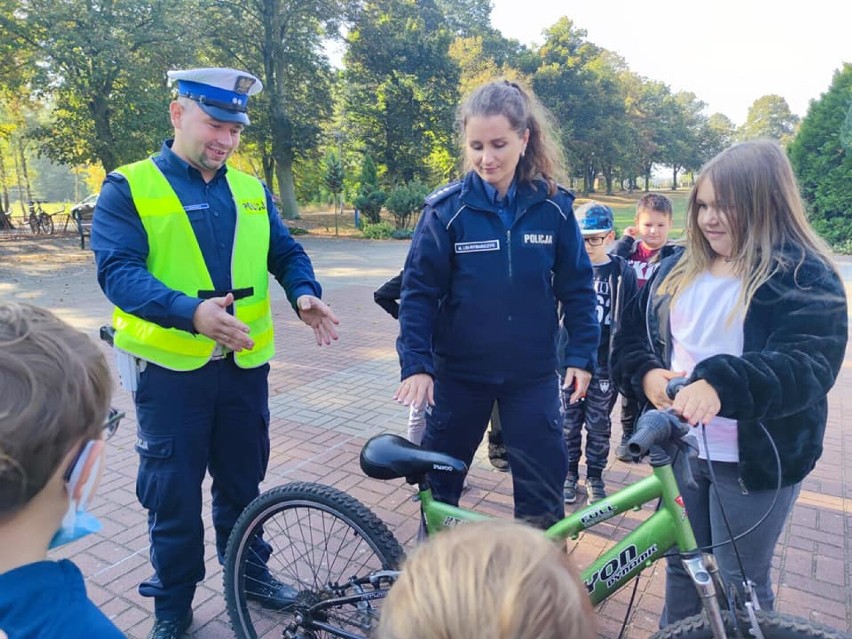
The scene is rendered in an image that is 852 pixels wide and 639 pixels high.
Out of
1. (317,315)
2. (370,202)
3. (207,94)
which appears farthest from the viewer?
(370,202)

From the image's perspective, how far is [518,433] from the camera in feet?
7.66

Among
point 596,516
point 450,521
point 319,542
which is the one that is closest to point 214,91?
point 450,521

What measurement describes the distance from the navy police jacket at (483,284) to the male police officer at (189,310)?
49 cm

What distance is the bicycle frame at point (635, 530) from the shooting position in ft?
5.67

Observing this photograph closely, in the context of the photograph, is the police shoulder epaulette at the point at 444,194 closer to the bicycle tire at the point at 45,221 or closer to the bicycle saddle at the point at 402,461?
the bicycle saddle at the point at 402,461

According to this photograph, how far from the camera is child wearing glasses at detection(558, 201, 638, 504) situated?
3701 millimetres

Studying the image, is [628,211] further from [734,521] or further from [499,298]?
[734,521]

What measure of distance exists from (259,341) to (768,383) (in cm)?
181

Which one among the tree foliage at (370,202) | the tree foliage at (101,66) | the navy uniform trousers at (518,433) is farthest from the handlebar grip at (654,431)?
the tree foliage at (370,202)

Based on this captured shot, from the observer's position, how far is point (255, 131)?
26391mm

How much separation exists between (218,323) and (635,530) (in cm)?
151

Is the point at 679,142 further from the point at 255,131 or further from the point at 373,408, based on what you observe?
the point at 373,408

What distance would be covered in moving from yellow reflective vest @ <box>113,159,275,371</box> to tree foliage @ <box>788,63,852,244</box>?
15506 millimetres

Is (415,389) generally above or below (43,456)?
below
